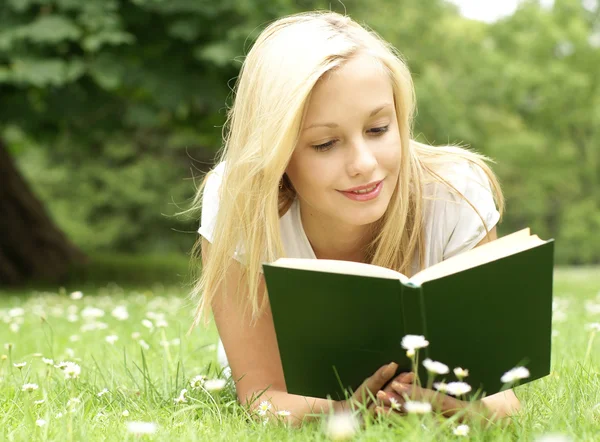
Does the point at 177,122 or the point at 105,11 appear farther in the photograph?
the point at 177,122

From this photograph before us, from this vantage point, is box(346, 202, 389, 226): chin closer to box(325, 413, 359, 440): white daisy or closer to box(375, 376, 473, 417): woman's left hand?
box(375, 376, 473, 417): woman's left hand

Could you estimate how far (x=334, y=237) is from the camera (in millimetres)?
2637

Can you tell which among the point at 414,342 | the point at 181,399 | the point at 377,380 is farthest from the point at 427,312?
the point at 181,399

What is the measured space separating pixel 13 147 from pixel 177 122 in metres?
5.39

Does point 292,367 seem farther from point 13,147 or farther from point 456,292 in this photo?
point 13,147

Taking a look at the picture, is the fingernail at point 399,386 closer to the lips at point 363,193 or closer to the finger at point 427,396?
the finger at point 427,396

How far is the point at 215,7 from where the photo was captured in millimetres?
7941

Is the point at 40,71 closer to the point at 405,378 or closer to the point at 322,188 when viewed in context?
the point at 322,188

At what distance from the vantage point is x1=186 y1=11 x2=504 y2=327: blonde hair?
2.18 metres

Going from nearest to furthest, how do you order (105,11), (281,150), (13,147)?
1. (281,150)
2. (105,11)
3. (13,147)

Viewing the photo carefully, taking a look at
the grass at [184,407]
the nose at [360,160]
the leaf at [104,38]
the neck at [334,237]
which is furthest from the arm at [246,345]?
the leaf at [104,38]

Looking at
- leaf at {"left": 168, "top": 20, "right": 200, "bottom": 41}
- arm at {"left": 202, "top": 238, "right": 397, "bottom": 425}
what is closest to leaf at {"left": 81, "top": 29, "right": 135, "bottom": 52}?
leaf at {"left": 168, "top": 20, "right": 200, "bottom": 41}

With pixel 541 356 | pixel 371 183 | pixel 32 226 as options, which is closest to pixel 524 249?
pixel 541 356

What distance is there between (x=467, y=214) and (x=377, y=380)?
Result: 29.6 inches
